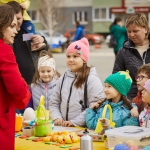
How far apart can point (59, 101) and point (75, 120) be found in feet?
1.42

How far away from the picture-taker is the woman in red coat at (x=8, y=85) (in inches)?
178

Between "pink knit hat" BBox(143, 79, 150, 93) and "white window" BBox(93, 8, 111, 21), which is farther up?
"white window" BBox(93, 8, 111, 21)

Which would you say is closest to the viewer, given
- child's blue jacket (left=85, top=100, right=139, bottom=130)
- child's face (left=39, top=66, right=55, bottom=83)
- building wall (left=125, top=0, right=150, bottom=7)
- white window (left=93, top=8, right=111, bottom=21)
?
child's blue jacket (left=85, top=100, right=139, bottom=130)

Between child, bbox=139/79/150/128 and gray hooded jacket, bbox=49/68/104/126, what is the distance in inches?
35.0

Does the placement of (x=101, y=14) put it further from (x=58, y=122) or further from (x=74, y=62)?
(x=58, y=122)

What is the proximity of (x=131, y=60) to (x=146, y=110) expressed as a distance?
1363mm

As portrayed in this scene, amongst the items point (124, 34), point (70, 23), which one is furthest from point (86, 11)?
point (124, 34)

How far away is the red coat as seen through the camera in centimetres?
451

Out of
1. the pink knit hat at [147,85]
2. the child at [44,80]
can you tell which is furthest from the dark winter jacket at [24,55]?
the pink knit hat at [147,85]

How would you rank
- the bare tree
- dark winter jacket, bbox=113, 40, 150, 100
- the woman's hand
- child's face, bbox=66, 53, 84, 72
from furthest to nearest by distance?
1. the bare tree
2. the woman's hand
3. dark winter jacket, bbox=113, 40, 150, 100
4. child's face, bbox=66, 53, 84, 72

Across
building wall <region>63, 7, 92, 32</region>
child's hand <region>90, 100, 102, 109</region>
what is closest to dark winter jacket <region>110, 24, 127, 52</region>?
child's hand <region>90, 100, 102, 109</region>

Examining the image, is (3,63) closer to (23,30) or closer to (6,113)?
(6,113)

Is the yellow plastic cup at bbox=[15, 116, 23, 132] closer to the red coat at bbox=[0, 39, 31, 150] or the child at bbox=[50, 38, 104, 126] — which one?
the child at bbox=[50, 38, 104, 126]

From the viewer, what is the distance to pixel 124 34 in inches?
603
